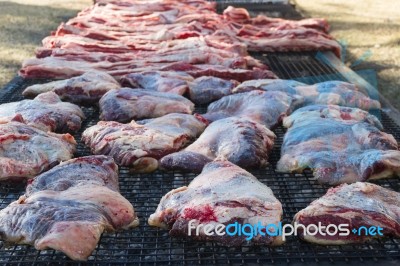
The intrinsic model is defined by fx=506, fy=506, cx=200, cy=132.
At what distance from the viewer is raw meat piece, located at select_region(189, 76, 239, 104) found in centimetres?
479

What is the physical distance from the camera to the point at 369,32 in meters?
10.1

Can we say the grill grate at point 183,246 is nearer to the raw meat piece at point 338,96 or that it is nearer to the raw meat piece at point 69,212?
the raw meat piece at point 69,212

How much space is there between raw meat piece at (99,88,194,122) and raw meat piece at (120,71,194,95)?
0.98 feet

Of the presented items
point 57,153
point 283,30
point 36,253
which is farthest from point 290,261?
point 283,30

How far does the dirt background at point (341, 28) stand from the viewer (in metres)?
7.80

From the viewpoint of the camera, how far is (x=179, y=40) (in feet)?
22.0

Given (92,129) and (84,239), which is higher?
(84,239)

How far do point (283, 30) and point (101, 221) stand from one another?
552 cm

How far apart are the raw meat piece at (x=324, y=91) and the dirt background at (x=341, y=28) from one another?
2059mm

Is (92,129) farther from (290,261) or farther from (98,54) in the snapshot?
(98,54)

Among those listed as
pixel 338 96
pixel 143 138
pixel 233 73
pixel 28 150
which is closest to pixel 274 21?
pixel 233 73

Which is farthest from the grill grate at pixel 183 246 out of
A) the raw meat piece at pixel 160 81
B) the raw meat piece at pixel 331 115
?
the raw meat piece at pixel 160 81

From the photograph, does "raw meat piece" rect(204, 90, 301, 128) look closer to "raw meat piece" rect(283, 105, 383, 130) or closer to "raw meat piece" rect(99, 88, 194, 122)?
"raw meat piece" rect(283, 105, 383, 130)

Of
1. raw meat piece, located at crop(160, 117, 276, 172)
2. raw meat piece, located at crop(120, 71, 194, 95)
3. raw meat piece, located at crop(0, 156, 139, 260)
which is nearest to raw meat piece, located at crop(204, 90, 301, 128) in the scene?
raw meat piece, located at crop(160, 117, 276, 172)
